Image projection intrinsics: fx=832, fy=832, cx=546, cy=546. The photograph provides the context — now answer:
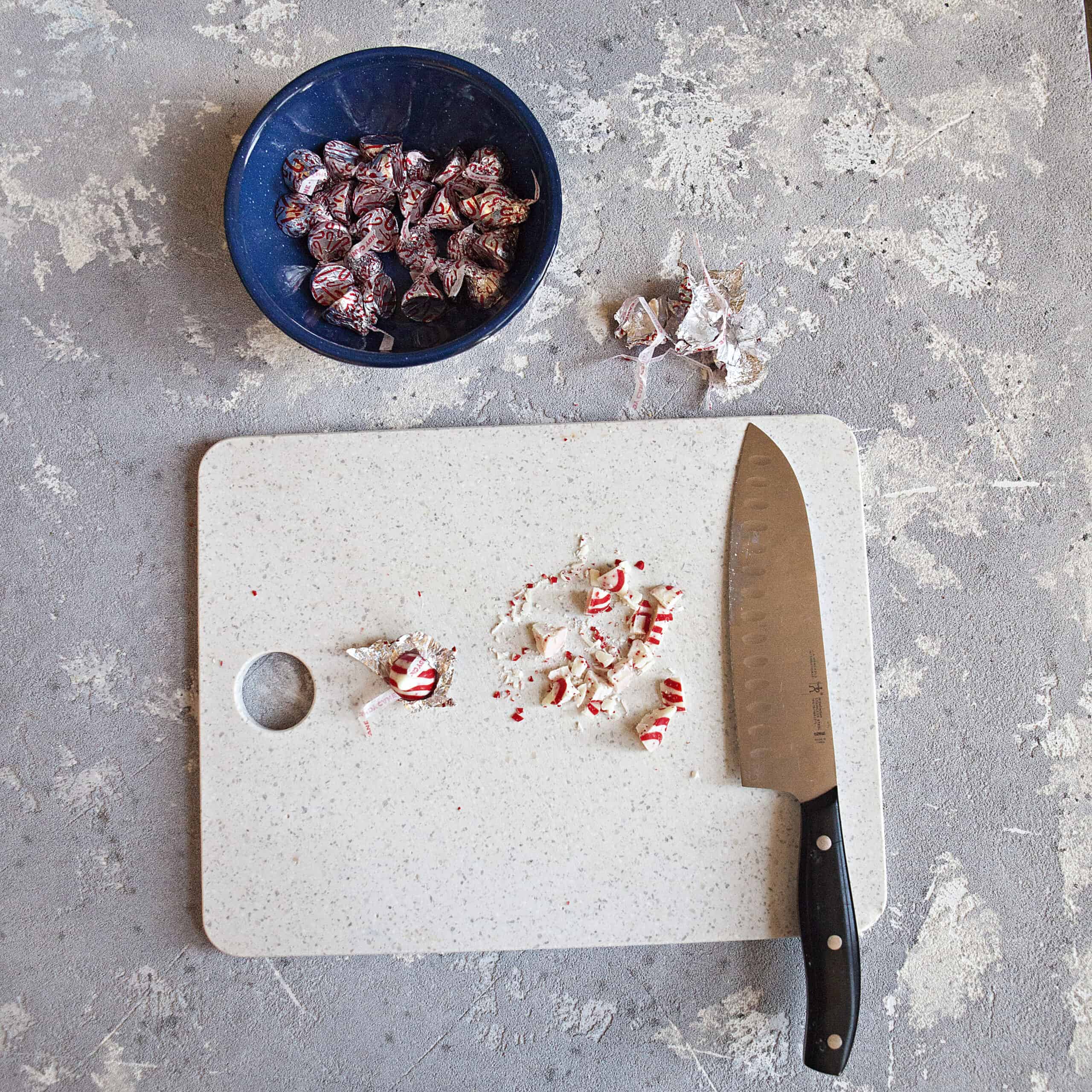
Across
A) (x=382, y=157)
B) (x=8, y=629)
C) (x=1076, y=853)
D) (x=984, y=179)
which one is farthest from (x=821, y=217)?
(x=8, y=629)

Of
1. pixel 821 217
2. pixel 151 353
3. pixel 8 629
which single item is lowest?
pixel 8 629

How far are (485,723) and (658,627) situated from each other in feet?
0.69

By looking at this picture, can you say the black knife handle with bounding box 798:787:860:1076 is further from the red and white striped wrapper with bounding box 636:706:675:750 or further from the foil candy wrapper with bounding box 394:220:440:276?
the foil candy wrapper with bounding box 394:220:440:276

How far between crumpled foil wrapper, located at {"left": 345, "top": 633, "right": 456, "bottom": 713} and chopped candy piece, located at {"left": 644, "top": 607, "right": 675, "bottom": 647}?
0.21 m

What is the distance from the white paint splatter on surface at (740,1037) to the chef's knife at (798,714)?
0.15ft

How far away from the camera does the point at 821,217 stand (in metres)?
0.92

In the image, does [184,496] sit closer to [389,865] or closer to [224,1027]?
[389,865]

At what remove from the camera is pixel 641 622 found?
2.87 feet

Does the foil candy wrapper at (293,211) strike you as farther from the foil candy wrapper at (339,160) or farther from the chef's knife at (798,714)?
the chef's knife at (798,714)

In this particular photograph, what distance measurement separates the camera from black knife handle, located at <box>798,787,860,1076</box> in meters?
0.83

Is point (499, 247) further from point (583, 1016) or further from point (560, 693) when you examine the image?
point (583, 1016)

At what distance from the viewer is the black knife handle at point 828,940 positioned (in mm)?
832

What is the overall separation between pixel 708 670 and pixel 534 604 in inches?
7.7

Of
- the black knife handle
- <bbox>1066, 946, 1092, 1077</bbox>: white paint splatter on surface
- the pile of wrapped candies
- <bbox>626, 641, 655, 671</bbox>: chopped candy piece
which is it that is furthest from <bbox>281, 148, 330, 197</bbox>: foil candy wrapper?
<bbox>1066, 946, 1092, 1077</bbox>: white paint splatter on surface
